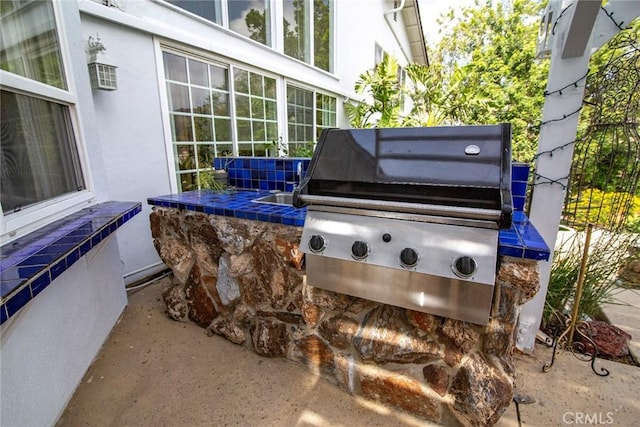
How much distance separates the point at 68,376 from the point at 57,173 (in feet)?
4.05

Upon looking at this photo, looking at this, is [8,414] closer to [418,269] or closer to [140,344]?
[140,344]

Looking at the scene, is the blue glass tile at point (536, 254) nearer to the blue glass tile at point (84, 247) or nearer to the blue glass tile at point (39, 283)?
the blue glass tile at point (39, 283)

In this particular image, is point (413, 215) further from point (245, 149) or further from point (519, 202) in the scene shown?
point (245, 149)

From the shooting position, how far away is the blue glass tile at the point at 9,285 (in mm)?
1015

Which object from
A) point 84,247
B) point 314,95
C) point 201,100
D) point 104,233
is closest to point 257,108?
point 201,100

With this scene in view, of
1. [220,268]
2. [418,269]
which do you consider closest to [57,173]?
[220,268]

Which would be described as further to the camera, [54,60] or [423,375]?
[54,60]

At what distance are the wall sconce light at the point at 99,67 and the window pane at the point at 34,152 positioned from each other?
2.10 feet

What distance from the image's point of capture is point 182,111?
3275mm

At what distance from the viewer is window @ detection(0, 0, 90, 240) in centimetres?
143

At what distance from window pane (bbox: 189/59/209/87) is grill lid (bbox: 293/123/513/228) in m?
2.42

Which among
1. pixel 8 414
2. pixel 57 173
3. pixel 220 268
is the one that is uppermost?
pixel 57 173

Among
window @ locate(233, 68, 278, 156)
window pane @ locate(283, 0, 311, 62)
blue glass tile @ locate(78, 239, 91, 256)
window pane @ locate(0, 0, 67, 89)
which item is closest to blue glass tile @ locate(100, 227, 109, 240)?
blue glass tile @ locate(78, 239, 91, 256)
